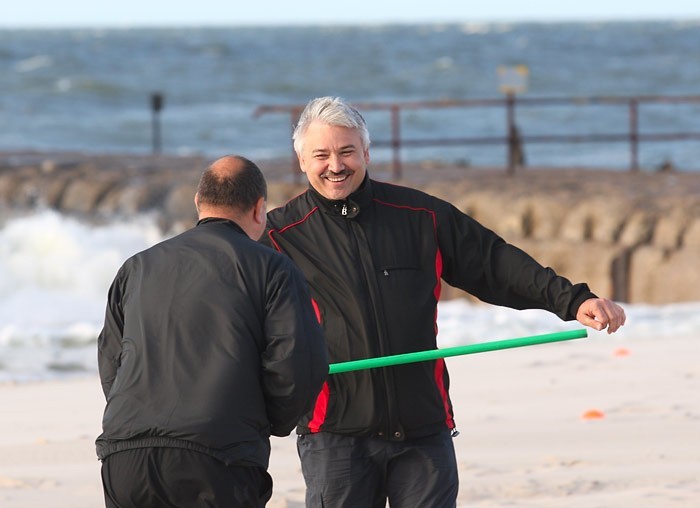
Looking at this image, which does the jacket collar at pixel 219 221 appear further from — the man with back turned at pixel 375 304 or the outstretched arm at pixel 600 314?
the outstretched arm at pixel 600 314

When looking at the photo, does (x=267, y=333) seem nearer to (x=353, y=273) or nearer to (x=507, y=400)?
(x=353, y=273)

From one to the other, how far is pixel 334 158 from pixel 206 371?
2.75ft

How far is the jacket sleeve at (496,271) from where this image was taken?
3639 mm

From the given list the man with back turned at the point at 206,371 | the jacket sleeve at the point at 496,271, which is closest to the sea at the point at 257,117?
the jacket sleeve at the point at 496,271

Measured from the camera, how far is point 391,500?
356 centimetres

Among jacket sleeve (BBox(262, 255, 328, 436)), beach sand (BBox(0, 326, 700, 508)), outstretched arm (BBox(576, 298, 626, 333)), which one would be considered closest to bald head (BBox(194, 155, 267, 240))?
jacket sleeve (BBox(262, 255, 328, 436))

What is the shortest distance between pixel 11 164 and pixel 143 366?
46.0ft

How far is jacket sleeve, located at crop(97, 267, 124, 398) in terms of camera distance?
308 cm

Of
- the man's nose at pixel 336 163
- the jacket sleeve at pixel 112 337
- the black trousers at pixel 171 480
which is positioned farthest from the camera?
the man's nose at pixel 336 163

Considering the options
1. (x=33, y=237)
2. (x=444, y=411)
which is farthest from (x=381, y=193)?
(x=33, y=237)

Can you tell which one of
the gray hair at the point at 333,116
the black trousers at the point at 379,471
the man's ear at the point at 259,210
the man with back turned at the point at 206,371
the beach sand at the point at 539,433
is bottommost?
the beach sand at the point at 539,433

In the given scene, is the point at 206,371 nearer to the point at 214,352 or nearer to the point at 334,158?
the point at 214,352

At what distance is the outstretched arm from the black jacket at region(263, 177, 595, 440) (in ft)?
0.13

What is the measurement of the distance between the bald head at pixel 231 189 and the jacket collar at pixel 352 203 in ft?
1.66
